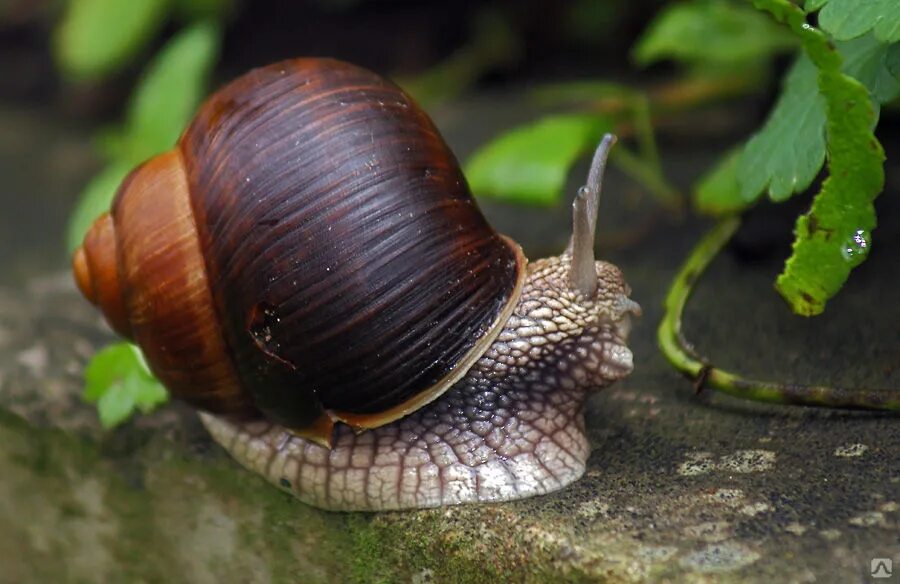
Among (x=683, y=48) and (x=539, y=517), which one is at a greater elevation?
(x=683, y=48)

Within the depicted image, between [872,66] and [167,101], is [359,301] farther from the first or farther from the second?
[167,101]

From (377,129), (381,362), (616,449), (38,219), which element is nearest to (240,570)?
(381,362)

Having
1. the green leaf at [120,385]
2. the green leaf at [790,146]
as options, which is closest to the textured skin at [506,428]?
the green leaf at [790,146]

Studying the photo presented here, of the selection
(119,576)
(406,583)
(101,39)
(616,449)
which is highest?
(101,39)

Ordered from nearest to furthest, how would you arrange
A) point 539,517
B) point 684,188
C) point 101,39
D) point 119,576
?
1. point 539,517
2. point 119,576
3. point 684,188
4. point 101,39

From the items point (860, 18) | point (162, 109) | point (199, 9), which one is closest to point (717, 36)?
point (860, 18)

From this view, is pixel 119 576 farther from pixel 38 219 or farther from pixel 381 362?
pixel 38 219
